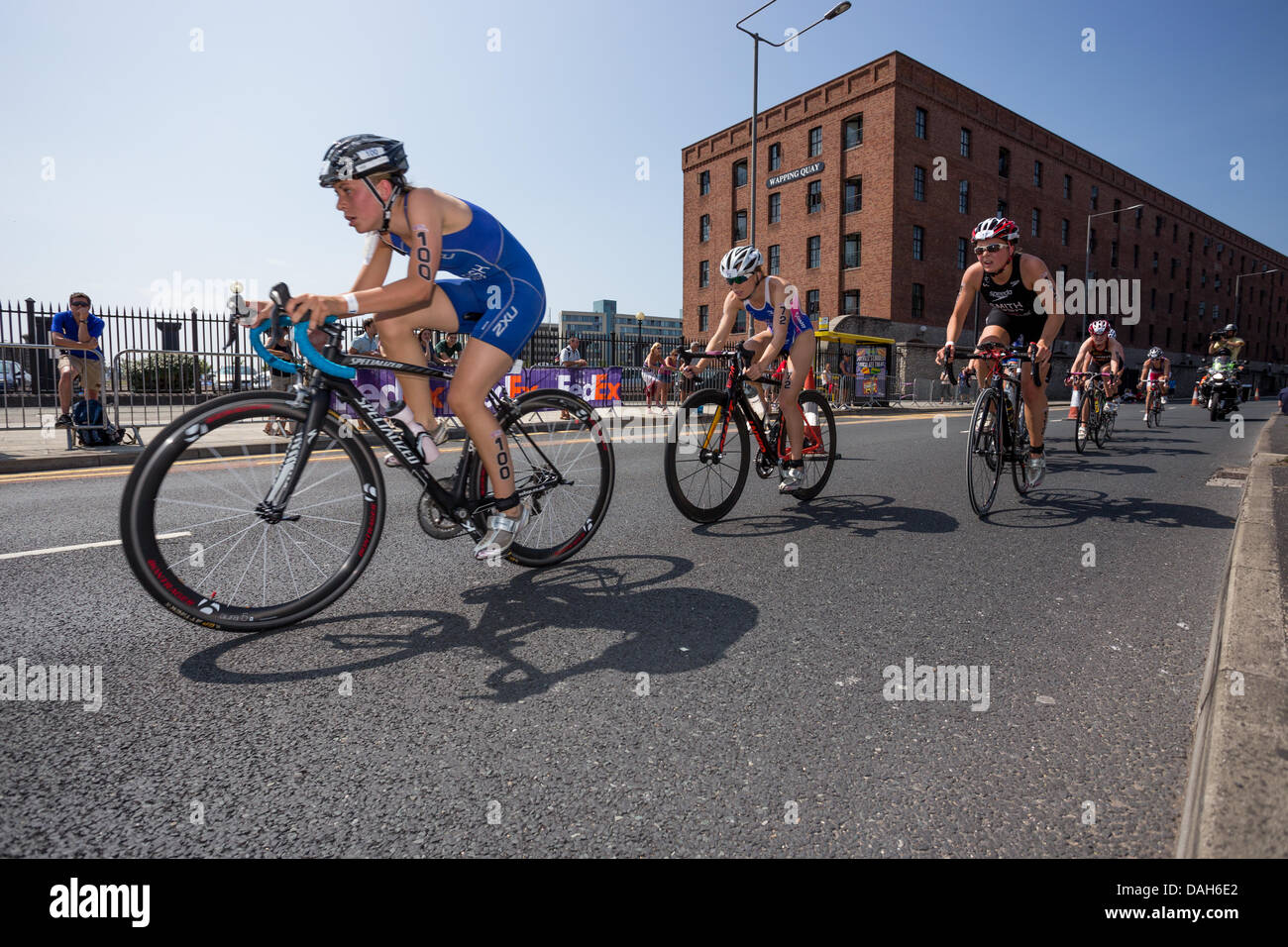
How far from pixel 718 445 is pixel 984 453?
2.04m

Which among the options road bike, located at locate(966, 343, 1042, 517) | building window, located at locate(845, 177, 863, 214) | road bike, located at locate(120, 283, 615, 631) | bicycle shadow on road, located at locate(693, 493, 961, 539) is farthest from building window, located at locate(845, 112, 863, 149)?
road bike, located at locate(120, 283, 615, 631)

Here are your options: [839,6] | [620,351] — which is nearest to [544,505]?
[839,6]

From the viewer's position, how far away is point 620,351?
1092 inches

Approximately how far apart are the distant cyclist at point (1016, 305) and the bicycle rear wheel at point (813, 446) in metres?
0.98

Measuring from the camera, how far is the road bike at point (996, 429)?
5137 millimetres

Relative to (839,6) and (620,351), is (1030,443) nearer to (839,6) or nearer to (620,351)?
(839,6)

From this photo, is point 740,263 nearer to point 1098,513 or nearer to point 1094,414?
point 1098,513

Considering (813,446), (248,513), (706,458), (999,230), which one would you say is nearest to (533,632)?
(248,513)

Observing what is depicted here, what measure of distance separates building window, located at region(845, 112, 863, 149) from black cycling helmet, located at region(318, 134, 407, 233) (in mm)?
38749

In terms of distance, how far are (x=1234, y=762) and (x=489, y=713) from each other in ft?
6.01

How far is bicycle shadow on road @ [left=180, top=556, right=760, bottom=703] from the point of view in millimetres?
2388

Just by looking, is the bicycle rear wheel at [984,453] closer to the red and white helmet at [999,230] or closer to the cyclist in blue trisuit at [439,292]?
the red and white helmet at [999,230]

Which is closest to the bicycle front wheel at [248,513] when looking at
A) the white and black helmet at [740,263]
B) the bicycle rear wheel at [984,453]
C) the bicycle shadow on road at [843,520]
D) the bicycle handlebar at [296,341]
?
the bicycle handlebar at [296,341]

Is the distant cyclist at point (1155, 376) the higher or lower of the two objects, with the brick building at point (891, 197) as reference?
lower
